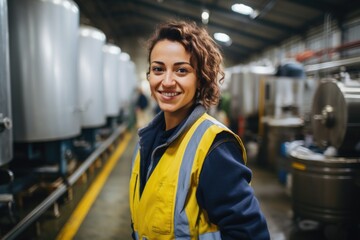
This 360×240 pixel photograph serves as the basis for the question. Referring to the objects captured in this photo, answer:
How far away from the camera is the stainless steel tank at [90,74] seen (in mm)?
5312

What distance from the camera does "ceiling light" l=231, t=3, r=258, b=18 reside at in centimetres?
901

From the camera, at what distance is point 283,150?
5.00 m

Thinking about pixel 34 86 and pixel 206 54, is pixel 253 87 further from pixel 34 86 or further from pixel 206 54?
pixel 206 54

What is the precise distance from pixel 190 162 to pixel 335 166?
2735mm

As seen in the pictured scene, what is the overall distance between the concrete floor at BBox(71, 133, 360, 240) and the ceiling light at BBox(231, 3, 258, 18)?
18.1 ft

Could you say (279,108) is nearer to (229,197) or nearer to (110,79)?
(110,79)

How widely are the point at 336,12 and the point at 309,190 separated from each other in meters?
6.07

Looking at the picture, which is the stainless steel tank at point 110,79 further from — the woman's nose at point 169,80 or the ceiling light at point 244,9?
the woman's nose at point 169,80

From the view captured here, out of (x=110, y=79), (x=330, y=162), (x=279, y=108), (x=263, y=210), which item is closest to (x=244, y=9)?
(x=279, y=108)

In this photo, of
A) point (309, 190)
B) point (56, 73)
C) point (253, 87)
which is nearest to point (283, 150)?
point (309, 190)

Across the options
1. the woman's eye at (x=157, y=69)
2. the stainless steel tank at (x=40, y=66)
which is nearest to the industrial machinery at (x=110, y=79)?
the stainless steel tank at (x=40, y=66)

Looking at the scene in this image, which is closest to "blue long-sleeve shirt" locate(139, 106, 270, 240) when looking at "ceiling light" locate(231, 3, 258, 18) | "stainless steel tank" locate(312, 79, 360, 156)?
"stainless steel tank" locate(312, 79, 360, 156)

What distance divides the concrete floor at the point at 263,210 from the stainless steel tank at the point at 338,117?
97 centimetres

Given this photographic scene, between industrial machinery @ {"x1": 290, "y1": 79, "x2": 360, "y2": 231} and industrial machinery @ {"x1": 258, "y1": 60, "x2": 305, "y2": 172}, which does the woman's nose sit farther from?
industrial machinery @ {"x1": 258, "y1": 60, "x2": 305, "y2": 172}
